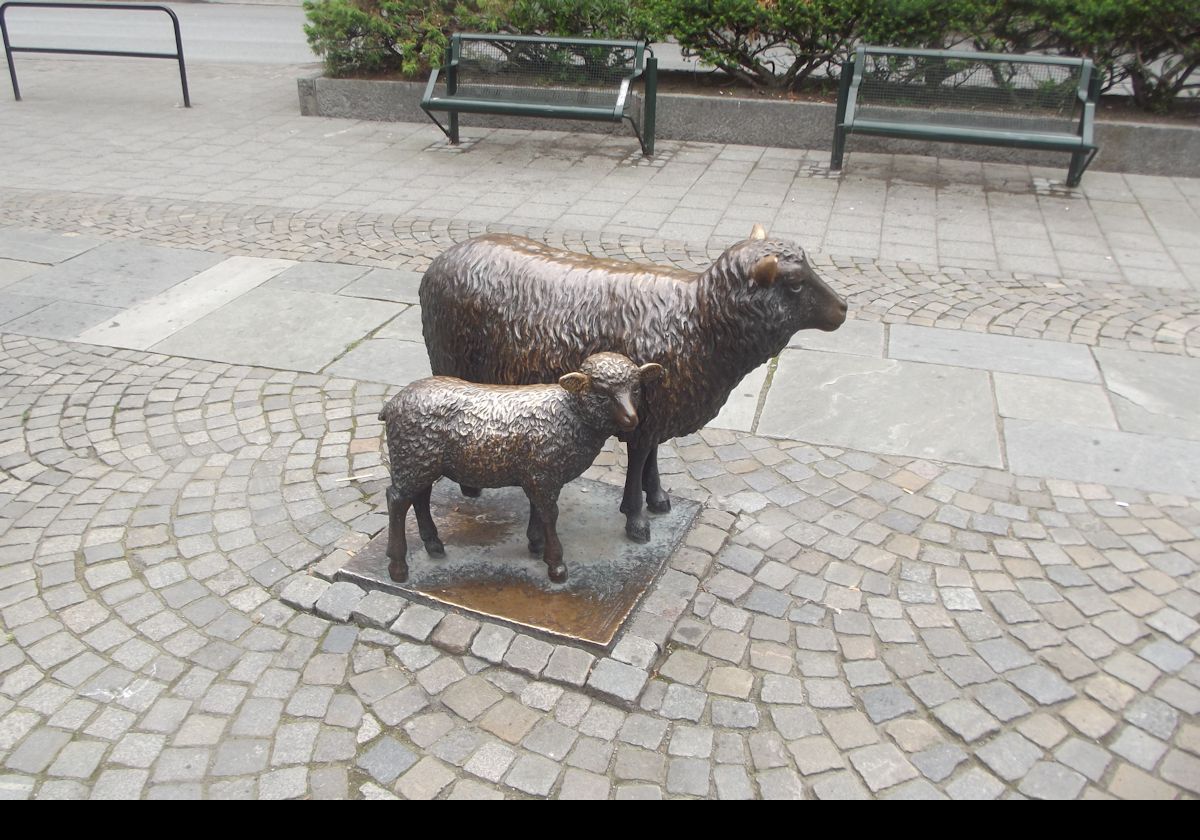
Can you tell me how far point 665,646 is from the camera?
12.2 feet

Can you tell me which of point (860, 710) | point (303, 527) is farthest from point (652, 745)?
point (303, 527)

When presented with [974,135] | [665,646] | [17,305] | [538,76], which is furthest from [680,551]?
[538,76]

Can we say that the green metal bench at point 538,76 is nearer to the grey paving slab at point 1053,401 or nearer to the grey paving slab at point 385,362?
the grey paving slab at point 385,362

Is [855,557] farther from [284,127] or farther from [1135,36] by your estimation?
[284,127]

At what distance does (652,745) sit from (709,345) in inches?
57.4

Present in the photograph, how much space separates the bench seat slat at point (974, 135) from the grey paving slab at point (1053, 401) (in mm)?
4147

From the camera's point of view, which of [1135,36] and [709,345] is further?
[1135,36]

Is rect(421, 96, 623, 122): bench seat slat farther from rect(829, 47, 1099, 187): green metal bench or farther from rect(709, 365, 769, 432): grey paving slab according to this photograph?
rect(709, 365, 769, 432): grey paving slab

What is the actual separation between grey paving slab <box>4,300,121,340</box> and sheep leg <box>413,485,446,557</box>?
3.65 m

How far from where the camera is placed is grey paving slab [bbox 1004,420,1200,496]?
4.84 m

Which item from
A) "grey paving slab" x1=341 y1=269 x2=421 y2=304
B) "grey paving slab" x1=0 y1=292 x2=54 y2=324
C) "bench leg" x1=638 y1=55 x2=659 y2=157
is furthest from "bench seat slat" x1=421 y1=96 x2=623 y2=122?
"grey paving slab" x1=0 y1=292 x2=54 y2=324

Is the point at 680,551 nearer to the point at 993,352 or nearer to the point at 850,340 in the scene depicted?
the point at 850,340

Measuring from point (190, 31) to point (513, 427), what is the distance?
19.8 m

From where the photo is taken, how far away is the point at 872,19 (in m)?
10.5
